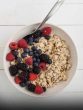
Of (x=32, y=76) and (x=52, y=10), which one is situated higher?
(x=52, y=10)

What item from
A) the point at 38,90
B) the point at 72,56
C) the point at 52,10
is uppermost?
the point at 52,10

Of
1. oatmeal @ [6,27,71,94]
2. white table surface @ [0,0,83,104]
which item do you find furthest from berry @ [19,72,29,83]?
white table surface @ [0,0,83,104]

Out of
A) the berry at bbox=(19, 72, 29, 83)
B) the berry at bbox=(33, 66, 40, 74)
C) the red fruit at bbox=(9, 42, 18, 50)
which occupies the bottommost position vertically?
the berry at bbox=(19, 72, 29, 83)

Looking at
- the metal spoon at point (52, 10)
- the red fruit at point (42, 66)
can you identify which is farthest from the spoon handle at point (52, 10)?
the red fruit at point (42, 66)

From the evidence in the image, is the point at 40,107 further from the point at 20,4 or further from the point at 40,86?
the point at 20,4

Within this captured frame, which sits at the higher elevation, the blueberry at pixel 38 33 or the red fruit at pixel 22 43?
the blueberry at pixel 38 33

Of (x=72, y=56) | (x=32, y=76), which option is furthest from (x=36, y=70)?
(x=72, y=56)

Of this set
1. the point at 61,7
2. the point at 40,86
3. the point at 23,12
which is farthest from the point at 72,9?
the point at 40,86

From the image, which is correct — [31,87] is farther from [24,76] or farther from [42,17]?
[42,17]

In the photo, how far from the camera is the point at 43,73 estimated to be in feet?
3.06

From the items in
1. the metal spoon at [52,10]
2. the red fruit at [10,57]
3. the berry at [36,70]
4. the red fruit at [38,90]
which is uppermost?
the metal spoon at [52,10]

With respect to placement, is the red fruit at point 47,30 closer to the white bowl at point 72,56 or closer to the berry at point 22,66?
the white bowl at point 72,56

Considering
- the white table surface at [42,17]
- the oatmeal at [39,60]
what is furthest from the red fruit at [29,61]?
the white table surface at [42,17]

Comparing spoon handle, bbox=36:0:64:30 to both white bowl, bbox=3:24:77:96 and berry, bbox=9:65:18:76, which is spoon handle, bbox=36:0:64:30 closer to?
white bowl, bbox=3:24:77:96
